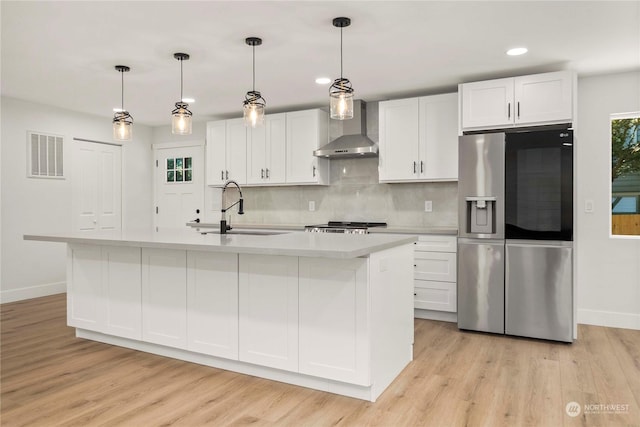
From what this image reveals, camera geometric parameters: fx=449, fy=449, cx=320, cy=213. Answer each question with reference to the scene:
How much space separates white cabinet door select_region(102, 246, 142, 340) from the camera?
347cm

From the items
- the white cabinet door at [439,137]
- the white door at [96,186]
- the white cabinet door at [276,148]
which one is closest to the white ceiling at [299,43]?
the white cabinet door at [439,137]

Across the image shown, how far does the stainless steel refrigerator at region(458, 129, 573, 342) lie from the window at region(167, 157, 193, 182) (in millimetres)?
4310

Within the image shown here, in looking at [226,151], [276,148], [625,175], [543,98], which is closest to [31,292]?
[226,151]

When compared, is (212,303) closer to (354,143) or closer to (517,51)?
(354,143)

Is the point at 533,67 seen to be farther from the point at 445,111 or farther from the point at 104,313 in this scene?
the point at 104,313

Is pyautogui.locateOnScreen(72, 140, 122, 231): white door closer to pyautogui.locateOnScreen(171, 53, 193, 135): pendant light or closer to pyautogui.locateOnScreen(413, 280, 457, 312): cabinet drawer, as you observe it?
pyautogui.locateOnScreen(171, 53, 193, 135): pendant light

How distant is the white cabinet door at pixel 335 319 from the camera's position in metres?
2.57

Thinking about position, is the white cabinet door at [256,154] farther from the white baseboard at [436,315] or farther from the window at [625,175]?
the window at [625,175]

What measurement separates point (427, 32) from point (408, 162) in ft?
5.78

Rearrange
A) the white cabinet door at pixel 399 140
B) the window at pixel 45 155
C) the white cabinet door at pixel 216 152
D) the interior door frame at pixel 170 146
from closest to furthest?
the white cabinet door at pixel 399 140
the window at pixel 45 155
the white cabinet door at pixel 216 152
the interior door frame at pixel 170 146

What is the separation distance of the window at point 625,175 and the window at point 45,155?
251 inches

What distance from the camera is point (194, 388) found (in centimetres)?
282

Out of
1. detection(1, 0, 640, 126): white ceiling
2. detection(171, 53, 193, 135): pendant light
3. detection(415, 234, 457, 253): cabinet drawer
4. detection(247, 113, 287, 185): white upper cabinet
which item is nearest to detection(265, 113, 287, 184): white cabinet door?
detection(247, 113, 287, 185): white upper cabinet

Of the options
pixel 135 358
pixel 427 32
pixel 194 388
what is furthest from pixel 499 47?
pixel 135 358
